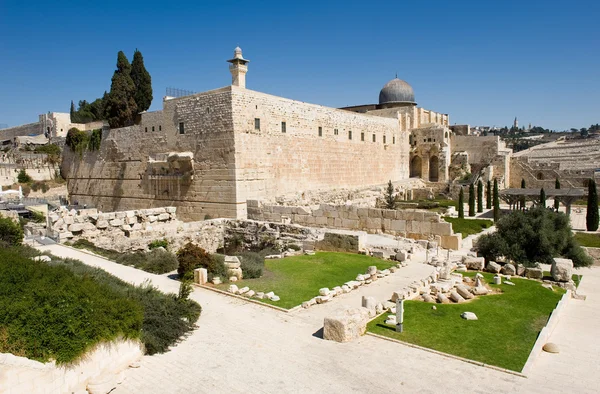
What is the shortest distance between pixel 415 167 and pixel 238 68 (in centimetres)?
2276

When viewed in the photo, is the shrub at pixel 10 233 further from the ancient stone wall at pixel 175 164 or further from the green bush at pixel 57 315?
the ancient stone wall at pixel 175 164

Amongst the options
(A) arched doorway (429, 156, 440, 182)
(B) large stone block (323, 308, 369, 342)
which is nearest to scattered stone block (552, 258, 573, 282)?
(B) large stone block (323, 308, 369, 342)

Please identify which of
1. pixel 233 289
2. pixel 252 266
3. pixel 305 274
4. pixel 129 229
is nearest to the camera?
pixel 233 289

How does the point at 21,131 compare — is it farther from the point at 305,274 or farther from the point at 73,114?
the point at 305,274

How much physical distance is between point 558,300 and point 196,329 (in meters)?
6.69

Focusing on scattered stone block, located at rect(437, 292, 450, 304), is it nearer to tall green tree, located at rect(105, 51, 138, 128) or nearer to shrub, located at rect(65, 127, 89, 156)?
tall green tree, located at rect(105, 51, 138, 128)

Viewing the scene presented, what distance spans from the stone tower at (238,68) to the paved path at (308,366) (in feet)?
40.9

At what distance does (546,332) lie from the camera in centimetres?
657

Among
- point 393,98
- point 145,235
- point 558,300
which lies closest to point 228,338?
point 558,300

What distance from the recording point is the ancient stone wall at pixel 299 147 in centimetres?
1725

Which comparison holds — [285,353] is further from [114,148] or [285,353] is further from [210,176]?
[114,148]

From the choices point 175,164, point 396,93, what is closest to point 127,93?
point 175,164

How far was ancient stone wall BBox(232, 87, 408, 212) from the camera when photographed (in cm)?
1725

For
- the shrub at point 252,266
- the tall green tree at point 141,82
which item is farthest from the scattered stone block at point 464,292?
the tall green tree at point 141,82
